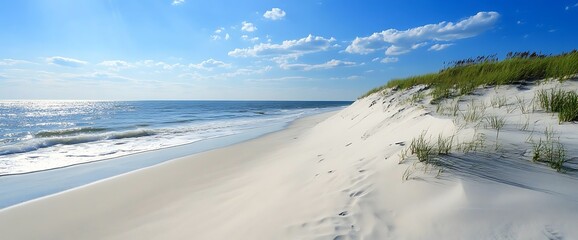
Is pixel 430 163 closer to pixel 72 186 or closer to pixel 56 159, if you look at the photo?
pixel 72 186

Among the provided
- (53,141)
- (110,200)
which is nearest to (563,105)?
(110,200)

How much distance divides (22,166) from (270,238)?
30.2 feet

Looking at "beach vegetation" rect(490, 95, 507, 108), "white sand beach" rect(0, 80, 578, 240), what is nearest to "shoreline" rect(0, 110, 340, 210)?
"white sand beach" rect(0, 80, 578, 240)

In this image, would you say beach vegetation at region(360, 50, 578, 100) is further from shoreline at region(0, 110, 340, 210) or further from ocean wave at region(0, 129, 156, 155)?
ocean wave at region(0, 129, 156, 155)

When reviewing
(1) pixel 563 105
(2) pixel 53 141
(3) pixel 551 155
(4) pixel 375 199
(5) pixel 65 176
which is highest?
(1) pixel 563 105

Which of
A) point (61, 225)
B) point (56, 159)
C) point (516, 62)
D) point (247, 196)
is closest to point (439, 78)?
point (516, 62)

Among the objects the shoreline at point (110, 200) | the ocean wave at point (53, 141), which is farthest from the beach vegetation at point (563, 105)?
the ocean wave at point (53, 141)

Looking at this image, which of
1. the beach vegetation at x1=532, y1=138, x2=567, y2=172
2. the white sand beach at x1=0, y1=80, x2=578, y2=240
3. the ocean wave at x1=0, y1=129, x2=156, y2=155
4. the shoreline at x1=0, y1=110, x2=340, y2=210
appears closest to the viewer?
the white sand beach at x1=0, y1=80, x2=578, y2=240

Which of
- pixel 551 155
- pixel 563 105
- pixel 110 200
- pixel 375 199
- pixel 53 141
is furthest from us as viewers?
pixel 53 141

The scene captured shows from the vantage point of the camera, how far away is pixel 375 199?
263 centimetres

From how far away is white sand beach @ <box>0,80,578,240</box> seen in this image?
2092 mm

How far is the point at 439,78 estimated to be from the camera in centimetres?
984

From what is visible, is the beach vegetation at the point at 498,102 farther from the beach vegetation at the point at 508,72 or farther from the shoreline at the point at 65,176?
the shoreline at the point at 65,176

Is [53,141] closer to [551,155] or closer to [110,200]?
[110,200]
